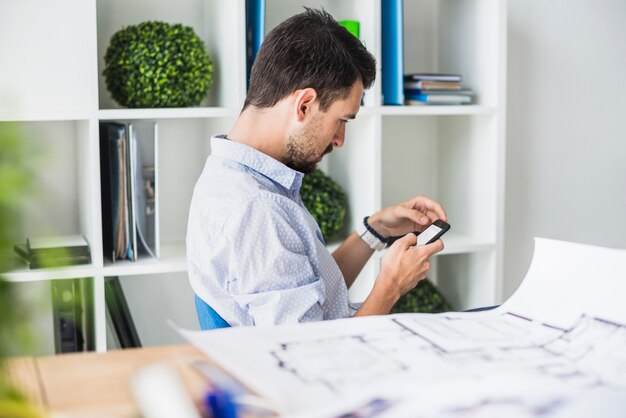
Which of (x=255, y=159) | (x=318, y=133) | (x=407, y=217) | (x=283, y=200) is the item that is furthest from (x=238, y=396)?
(x=407, y=217)

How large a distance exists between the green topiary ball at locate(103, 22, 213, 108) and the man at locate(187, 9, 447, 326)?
1.58 ft

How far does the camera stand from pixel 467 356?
821mm

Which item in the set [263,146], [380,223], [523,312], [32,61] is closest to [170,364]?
[523,312]

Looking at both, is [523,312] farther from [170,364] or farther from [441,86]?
[441,86]

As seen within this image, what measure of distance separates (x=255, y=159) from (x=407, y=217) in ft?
1.62

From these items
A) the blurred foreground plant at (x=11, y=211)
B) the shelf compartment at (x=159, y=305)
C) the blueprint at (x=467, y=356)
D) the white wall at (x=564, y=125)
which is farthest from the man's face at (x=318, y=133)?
the white wall at (x=564, y=125)

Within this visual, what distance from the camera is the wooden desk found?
2.27 feet

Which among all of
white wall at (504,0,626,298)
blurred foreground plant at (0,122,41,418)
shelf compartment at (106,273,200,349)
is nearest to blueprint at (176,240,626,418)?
blurred foreground plant at (0,122,41,418)

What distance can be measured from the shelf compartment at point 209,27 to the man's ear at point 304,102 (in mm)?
534

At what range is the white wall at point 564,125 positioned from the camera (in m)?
2.78

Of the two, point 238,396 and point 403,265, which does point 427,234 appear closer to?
point 403,265

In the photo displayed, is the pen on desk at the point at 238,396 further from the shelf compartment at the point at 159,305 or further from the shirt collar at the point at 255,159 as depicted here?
the shelf compartment at the point at 159,305

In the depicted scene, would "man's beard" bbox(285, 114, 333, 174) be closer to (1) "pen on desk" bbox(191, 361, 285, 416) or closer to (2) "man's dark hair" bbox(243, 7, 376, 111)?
(2) "man's dark hair" bbox(243, 7, 376, 111)

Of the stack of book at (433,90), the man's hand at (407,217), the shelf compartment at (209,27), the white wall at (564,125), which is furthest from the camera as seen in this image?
the white wall at (564,125)
